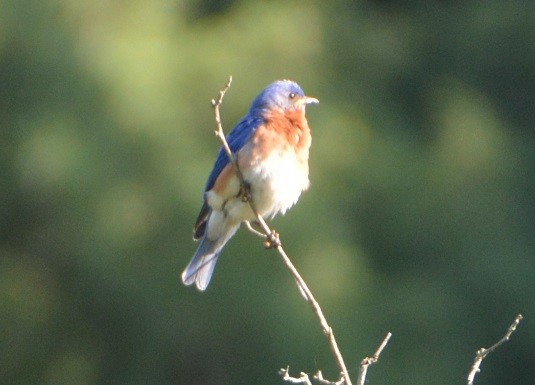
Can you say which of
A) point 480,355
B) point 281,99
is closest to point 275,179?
point 281,99

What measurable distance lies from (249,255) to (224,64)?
1.43 metres

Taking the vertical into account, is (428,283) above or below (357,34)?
below

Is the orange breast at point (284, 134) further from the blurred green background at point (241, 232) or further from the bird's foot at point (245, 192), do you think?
the blurred green background at point (241, 232)

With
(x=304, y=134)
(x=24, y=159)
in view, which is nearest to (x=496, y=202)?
(x=24, y=159)

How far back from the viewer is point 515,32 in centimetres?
1234

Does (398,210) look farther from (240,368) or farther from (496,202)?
→ (240,368)

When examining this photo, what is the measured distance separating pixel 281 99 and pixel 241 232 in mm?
3555

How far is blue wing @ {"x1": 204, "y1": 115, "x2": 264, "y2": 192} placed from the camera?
21.1 feet

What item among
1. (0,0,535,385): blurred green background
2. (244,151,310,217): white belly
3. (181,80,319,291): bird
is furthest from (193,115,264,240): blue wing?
(0,0,535,385): blurred green background

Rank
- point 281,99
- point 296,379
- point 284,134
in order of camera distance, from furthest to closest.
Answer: point 281,99 → point 284,134 → point 296,379

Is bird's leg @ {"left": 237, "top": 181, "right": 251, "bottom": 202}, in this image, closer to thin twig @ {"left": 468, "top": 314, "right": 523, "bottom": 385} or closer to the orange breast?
the orange breast

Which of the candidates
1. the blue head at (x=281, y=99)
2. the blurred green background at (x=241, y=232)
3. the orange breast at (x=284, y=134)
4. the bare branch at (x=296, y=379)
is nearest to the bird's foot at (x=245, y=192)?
the orange breast at (x=284, y=134)

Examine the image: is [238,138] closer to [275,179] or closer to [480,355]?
[275,179]

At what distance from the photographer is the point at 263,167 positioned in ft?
20.7
